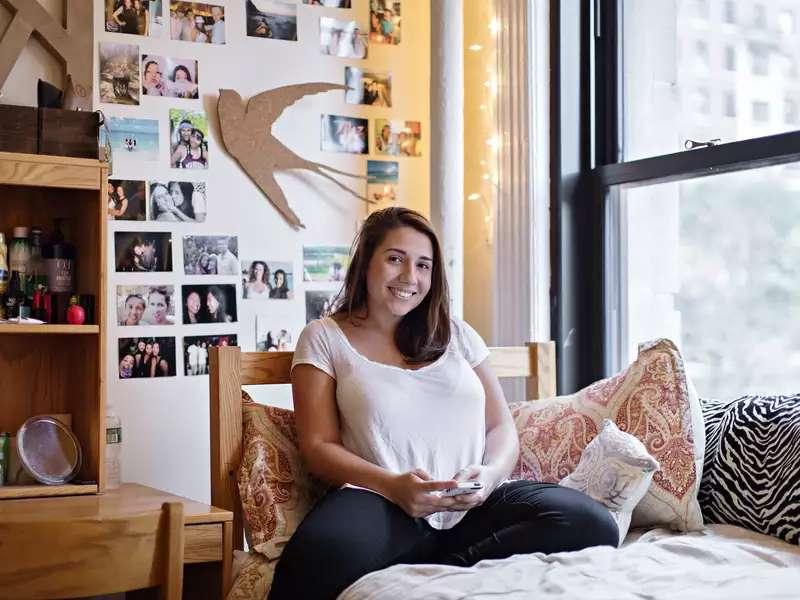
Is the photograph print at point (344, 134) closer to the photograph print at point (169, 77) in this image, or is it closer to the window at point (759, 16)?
the photograph print at point (169, 77)

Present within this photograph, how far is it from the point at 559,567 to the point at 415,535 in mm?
307

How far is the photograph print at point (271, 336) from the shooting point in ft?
9.70

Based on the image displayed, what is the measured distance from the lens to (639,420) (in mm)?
2316

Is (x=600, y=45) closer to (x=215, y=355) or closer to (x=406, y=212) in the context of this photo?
(x=406, y=212)

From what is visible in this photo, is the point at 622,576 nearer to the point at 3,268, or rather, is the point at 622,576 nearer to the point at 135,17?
the point at 3,268

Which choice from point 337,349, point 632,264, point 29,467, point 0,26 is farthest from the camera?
point 632,264

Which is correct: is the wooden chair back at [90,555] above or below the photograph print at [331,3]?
below

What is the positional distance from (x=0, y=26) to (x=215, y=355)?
3.25 feet

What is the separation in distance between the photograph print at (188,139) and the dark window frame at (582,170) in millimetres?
941

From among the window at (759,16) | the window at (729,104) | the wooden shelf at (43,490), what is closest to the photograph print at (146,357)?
the wooden shelf at (43,490)

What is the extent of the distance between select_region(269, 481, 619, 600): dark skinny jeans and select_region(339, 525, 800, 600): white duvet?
53 mm

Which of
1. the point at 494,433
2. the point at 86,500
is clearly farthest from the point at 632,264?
the point at 86,500

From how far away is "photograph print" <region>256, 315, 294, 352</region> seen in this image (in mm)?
2957

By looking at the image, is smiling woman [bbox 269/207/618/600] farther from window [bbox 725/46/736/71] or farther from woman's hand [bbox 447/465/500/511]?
window [bbox 725/46/736/71]
